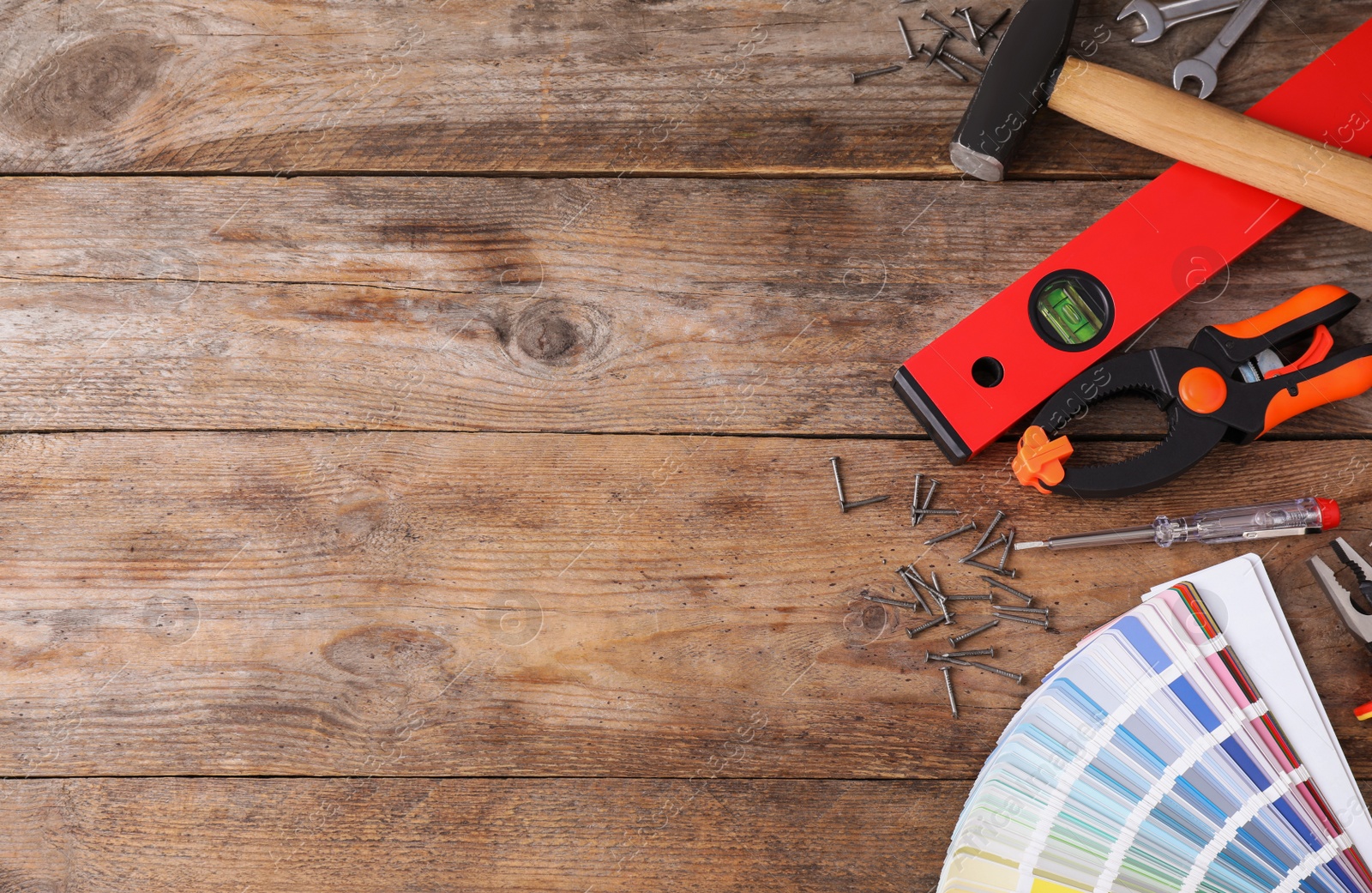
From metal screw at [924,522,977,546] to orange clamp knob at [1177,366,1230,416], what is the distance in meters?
0.36

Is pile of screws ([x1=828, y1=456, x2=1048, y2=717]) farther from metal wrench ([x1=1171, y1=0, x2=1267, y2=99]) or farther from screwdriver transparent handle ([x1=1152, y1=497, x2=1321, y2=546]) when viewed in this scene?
metal wrench ([x1=1171, y1=0, x2=1267, y2=99])

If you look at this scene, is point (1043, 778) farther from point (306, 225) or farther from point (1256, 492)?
point (306, 225)

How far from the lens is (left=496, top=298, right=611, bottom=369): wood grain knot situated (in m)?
1.41

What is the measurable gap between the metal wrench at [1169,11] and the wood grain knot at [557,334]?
1.05 metres

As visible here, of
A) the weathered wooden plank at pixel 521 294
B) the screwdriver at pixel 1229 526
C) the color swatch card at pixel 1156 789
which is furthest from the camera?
the weathered wooden plank at pixel 521 294

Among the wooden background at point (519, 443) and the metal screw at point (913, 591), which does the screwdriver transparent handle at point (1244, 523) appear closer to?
the wooden background at point (519, 443)

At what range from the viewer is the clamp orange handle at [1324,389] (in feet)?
4.09

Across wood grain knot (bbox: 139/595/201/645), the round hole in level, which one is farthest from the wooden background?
the round hole in level

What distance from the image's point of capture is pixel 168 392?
1427mm

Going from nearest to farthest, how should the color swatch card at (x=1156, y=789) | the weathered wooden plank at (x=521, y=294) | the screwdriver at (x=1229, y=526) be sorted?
the color swatch card at (x=1156, y=789), the screwdriver at (x=1229, y=526), the weathered wooden plank at (x=521, y=294)

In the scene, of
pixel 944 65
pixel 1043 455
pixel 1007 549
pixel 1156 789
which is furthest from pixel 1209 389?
pixel 944 65

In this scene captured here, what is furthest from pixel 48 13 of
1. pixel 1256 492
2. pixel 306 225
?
pixel 1256 492

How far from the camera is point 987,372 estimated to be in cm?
134

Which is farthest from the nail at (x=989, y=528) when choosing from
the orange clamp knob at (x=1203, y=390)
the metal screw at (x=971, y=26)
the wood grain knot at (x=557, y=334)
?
the metal screw at (x=971, y=26)
